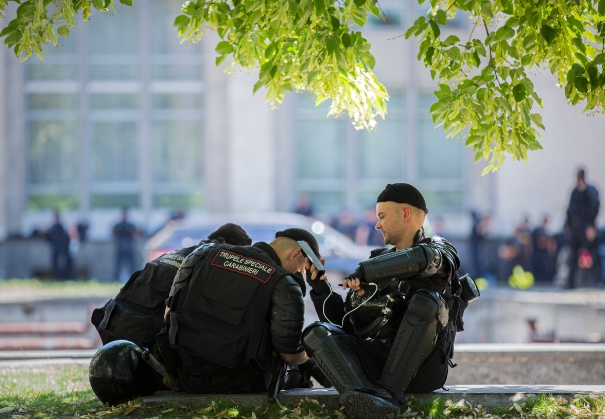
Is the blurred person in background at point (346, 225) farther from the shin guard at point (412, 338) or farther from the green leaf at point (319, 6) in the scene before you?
the shin guard at point (412, 338)

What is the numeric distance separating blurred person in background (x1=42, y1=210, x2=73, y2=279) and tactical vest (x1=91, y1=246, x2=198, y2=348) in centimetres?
1604

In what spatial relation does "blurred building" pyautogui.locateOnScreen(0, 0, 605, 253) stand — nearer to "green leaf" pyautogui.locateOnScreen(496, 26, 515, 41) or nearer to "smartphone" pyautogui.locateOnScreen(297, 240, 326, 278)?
"green leaf" pyautogui.locateOnScreen(496, 26, 515, 41)

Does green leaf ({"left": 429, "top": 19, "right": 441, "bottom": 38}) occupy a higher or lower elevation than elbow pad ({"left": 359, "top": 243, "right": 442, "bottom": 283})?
higher

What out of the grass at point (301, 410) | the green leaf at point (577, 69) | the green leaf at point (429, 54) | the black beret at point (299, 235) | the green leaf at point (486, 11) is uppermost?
the green leaf at point (486, 11)

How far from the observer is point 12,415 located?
5348mm

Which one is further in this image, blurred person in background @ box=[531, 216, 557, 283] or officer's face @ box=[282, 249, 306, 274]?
blurred person in background @ box=[531, 216, 557, 283]

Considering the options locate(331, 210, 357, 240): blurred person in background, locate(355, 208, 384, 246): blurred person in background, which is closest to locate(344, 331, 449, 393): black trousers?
locate(355, 208, 384, 246): blurred person in background

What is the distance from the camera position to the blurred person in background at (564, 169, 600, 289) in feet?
53.0

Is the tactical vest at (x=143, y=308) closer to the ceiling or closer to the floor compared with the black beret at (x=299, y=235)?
closer to the floor

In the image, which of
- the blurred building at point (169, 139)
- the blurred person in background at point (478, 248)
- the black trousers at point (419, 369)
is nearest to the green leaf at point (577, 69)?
the black trousers at point (419, 369)

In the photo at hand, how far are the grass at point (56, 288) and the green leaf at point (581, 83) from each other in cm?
1145

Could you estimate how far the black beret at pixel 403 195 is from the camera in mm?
5289

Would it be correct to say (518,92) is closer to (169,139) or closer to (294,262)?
(294,262)

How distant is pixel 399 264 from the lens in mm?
4691
